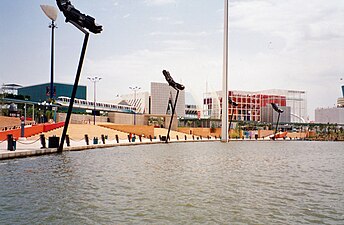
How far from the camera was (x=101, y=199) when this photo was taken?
9.55 meters

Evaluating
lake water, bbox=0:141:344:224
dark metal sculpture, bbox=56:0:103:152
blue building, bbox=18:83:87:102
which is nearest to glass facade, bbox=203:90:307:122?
blue building, bbox=18:83:87:102

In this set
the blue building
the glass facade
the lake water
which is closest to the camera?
the lake water

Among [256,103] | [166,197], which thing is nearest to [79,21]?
[166,197]

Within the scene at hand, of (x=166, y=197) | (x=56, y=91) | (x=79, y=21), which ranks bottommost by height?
(x=166, y=197)

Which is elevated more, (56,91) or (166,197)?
(56,91)

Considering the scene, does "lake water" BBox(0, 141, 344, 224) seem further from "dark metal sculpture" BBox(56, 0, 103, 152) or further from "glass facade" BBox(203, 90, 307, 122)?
"glass facade" BBox(203, 90, 307, 122)

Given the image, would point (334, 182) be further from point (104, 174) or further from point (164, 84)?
point (164, 84)

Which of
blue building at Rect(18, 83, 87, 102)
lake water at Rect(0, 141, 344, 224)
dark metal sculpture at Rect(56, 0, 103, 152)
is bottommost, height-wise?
lake water at Rect(0, 141, 344, 224)

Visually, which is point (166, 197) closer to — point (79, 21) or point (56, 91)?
point (79, 21)

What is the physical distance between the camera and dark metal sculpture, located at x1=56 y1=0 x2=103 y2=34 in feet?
83.4

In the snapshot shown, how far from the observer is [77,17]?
25.9m

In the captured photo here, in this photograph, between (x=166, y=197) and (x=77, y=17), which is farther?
(x=77, y=17)

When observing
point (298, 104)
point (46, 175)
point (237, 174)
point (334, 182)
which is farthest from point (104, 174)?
point (298, 104)

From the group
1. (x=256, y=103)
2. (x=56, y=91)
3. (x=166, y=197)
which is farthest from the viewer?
(x=256, y=103)
